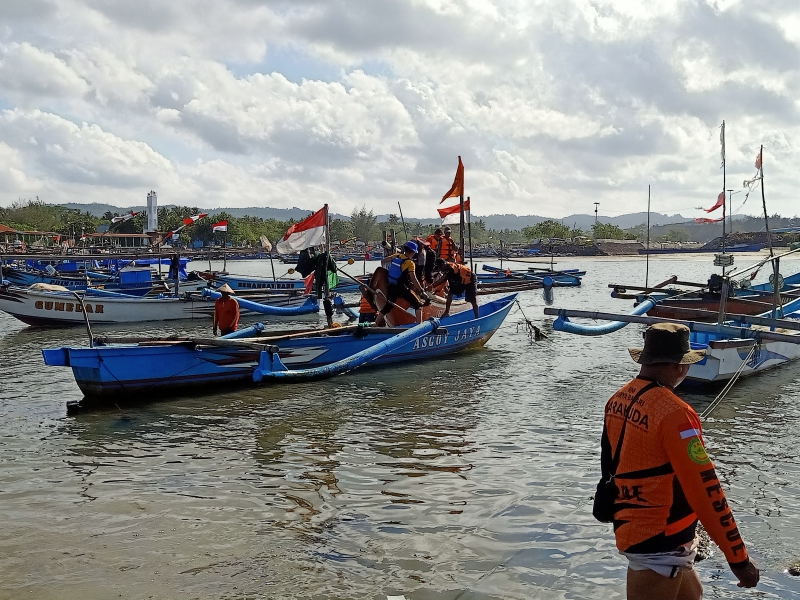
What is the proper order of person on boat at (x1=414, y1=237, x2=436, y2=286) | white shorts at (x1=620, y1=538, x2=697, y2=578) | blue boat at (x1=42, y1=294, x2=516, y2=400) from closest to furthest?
white shorts at (x1=620, y1=538, x2=697, y2=578) < blue boat at (x1=42, y1=294, x2=516, y2=400) < person on boat at (x1=414, y1=237, x2=436, y2=286)

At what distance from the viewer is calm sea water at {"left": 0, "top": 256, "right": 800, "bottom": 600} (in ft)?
17.6

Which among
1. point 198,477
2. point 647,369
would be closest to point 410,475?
point 198,477

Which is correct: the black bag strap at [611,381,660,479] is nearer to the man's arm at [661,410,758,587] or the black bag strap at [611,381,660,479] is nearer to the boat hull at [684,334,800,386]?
the man's arm at [661,410,758,587]

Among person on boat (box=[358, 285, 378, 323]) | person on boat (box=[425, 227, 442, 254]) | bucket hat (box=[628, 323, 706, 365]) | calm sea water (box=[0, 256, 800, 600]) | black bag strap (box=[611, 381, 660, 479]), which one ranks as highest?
person on boat (box=[425, 227, 442, 254])

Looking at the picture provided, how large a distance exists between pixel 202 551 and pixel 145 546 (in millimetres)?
529

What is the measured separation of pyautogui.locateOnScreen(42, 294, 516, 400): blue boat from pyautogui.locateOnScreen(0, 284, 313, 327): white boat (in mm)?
10802

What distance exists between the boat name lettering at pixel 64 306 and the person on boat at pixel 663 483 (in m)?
22.7

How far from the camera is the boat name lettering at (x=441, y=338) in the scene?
1541 cm

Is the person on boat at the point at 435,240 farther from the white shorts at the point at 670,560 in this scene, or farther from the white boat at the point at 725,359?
the white shorts at the point at 670,560

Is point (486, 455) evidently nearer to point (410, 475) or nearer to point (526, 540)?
point (410, 475)

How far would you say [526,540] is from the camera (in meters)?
→ 6.02

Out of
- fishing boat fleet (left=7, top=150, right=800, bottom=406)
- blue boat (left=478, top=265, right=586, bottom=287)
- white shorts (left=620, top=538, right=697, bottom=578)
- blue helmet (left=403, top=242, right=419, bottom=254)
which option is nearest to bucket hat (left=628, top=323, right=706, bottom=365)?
white shorts (left=620, top=538, right=697, bottom=578)

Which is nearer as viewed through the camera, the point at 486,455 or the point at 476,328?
the point at 486,455

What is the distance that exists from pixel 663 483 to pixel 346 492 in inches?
182
